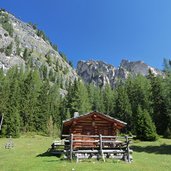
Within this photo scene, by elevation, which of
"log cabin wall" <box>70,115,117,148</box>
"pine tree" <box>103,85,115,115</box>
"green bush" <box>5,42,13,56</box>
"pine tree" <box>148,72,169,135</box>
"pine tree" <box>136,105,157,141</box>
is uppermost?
"green bush" <box>5,42,13,56</box>

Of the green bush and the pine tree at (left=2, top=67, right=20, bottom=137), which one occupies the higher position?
the green bush

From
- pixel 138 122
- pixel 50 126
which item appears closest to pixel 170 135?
pixel 138 122

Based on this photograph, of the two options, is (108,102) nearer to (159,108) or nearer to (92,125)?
(159,108)

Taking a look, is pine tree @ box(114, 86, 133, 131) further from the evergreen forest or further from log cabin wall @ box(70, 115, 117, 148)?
log cabin wall @ box(70, 115, 117, 148)

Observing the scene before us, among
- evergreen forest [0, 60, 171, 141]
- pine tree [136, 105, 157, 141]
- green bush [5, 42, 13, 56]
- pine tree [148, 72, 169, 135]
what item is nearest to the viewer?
pine tree [136, 105, 157, 141]

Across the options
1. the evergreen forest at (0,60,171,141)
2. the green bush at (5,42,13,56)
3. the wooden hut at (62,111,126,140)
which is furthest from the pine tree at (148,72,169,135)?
the green bush at (5,42,13,56)

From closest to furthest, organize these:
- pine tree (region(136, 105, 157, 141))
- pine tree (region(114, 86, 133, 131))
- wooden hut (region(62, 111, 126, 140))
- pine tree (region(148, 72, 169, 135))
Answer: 1. wooden hut (region(62, 111, 126, 140))
2. pine tree (region(136, 105, 157, 141))
3. pine tree (region(148, 72, 169, 135))
4. pine tree (region(114, 86, 133, 131))

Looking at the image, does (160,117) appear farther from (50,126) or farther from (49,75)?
(49,75)

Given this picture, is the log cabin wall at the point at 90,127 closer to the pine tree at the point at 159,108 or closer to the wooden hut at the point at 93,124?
the wooden hut at the point at 93,124

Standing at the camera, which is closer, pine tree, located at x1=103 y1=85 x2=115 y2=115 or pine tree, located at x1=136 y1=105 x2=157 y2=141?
pine tree, located at x1=136 y1=105 x2=157 y2=141

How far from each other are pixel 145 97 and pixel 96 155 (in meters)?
59.9

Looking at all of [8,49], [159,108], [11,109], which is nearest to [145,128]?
[159,108]

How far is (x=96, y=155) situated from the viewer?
88.6 feet

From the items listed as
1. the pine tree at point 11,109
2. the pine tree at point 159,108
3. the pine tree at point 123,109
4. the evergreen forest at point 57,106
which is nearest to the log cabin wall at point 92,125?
the evergreen forest at point 57,106
